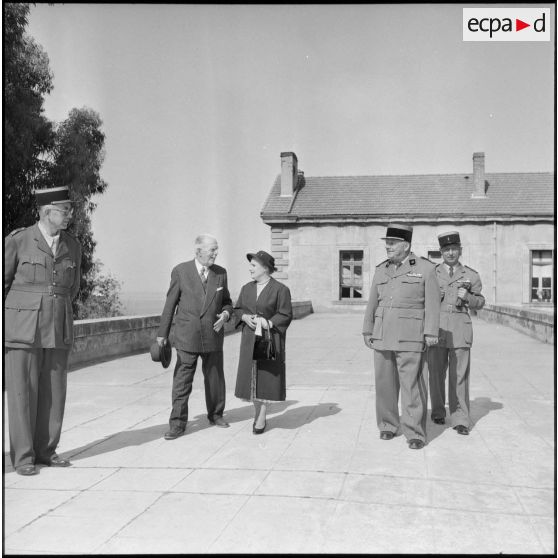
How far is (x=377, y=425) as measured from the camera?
5.57 metres

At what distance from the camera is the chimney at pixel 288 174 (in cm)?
3050

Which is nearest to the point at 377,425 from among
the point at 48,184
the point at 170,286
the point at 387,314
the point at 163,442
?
the point at 387,314

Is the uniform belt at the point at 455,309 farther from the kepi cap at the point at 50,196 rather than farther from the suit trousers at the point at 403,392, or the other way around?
the kepi cap at the point at 50,196

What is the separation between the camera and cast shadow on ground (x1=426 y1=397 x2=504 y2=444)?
5.61 m

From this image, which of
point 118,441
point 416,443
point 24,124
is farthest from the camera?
point 24,124

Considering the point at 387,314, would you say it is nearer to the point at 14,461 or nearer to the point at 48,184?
the point at 14,461

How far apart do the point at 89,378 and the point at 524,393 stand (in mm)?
5589

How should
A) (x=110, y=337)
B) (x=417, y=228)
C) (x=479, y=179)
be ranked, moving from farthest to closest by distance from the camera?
(x=479, y=179), (x=417, y=228), (x=110, y=337)

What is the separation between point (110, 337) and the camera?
10.5 meters

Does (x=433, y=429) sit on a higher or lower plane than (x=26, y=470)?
lower

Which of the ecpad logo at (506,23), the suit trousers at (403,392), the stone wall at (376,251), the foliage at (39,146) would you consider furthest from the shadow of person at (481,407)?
the stone wall at (376,251)

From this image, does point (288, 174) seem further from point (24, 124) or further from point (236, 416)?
point (236, 416)

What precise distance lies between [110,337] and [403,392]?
255 inches

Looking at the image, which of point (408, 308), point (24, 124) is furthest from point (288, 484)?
point (24, 124)
